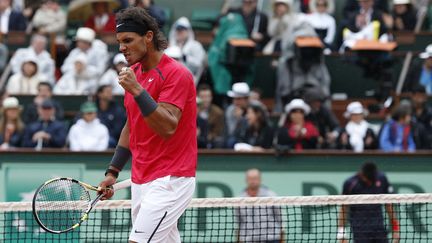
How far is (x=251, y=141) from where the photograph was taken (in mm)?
14477

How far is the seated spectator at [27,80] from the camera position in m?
16.9

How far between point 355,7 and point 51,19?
4.88 meters

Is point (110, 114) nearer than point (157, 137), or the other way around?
point (157, 137)

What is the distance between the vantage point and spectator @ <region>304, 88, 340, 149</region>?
1470cm

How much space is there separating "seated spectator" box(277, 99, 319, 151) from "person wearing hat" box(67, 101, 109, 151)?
2.18 metres

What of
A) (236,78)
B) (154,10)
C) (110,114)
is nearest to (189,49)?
(236,78)

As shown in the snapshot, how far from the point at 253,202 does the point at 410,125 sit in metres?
4.71

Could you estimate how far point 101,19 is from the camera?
62.0 ft

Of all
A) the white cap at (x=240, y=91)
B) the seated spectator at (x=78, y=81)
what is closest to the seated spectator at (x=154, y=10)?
the seated spectator at (x=78, y=81)

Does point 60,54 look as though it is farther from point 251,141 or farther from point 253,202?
point 253,202

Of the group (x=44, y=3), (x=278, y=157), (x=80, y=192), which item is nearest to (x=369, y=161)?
(x=278, y=157)

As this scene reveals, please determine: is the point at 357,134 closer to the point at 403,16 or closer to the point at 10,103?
the point at 403,16

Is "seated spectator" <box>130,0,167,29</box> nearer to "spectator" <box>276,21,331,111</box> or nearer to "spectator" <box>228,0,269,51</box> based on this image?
"spectator" <box>228,0,269,51</box>

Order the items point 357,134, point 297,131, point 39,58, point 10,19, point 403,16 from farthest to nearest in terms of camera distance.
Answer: point 10,19
point 403,16
point 39,58
point 357,134
point 297,131
